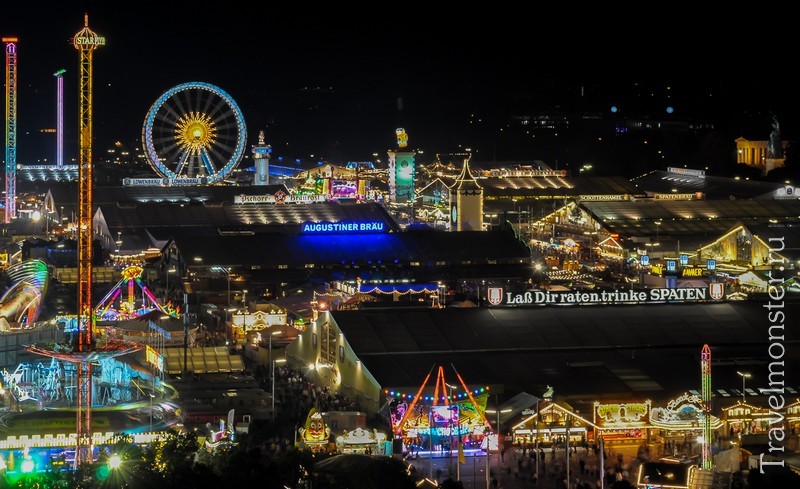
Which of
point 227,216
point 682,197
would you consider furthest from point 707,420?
point 682,197

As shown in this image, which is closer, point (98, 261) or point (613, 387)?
point (613, 387)

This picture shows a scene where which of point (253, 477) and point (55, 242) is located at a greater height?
point (55, 242)

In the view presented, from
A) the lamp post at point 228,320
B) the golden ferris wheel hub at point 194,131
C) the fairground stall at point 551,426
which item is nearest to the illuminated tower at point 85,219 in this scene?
the fairground stall at point 551,426

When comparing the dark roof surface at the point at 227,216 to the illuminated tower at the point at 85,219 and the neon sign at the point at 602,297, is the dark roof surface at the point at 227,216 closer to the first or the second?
the neon sign at the point at 602,297

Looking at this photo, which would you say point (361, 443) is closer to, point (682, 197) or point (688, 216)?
point (688, 216)

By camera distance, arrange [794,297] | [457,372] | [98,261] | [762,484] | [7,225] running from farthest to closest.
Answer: [7,225], [98,261], [794,297], [457,372], [762,484]

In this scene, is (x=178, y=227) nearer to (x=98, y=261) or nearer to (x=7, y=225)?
(x=98, y=261)

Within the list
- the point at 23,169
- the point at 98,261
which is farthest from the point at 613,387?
the point at 23,169
